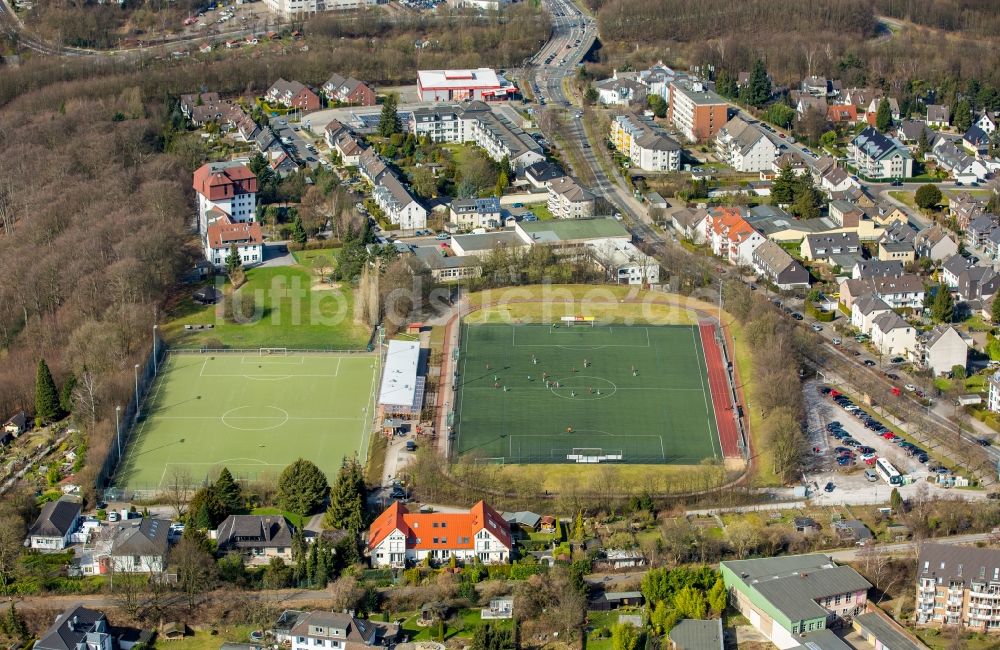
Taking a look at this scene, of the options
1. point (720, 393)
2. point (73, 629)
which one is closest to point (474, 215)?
point (720, 393)

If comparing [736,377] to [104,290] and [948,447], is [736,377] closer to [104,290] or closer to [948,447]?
[948,447]

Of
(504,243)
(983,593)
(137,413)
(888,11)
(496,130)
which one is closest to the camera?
(983,593)

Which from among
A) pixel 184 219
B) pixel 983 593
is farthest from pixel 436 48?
pixel 983 593

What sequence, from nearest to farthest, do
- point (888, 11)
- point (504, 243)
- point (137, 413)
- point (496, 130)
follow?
point (137, 413) → point (504, 243) → point (496, 130) → point (888, 11)

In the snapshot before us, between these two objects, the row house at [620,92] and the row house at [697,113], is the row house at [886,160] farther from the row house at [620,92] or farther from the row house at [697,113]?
the row house at [620,92]

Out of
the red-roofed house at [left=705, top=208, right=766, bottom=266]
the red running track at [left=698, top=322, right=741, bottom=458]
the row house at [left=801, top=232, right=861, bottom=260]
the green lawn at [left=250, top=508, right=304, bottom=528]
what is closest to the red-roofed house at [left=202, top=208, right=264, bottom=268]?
the red running track at [left=698, top=322, right=741, bottom=458]

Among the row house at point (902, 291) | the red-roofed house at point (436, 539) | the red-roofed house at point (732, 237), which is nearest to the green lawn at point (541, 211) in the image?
the red-roofed house at point (732, 237)

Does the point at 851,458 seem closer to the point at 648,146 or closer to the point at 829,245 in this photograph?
the point at 829,245
